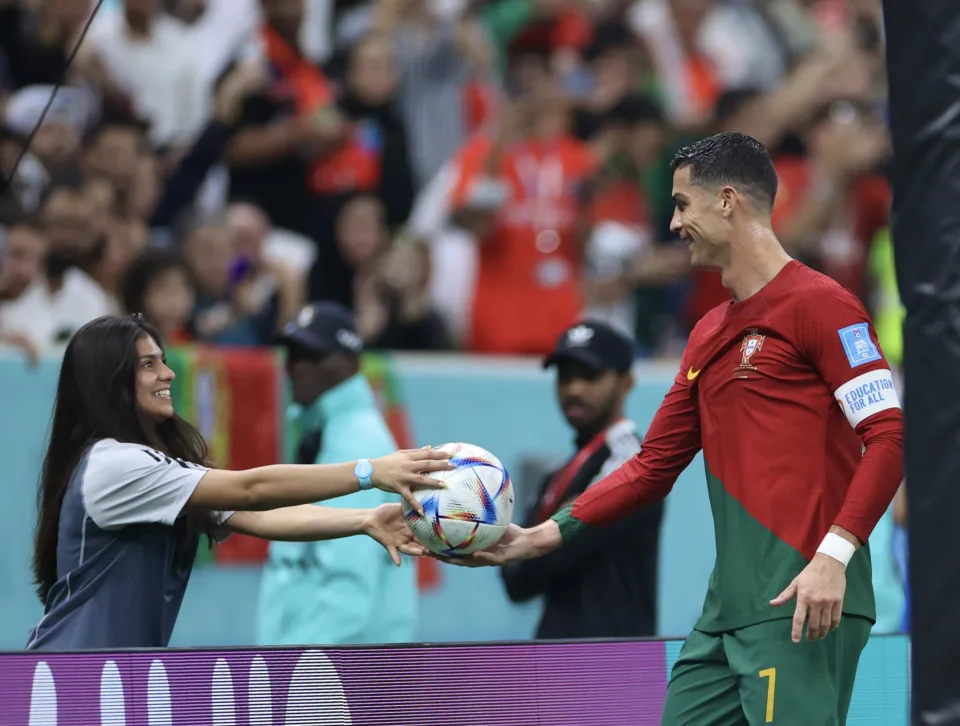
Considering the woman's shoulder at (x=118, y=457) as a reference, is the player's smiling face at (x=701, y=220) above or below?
above

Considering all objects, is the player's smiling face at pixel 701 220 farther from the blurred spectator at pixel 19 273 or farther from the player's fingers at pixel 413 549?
the blurred spectator at pixel 19 273

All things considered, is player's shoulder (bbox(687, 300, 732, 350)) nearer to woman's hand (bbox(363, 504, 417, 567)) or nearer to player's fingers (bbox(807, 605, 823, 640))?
player's fingers (bbox(807, 605, 823, 640))

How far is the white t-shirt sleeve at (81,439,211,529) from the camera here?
5.18 meters

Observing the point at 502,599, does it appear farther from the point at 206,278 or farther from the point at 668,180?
the point at 668,180

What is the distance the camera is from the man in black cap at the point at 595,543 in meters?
6.62

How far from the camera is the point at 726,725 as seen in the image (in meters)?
4.75

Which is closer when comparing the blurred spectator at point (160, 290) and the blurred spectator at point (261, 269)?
the blurred spectator at point (160, 290)

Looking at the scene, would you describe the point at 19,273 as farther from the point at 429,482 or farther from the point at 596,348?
the point at 429,482

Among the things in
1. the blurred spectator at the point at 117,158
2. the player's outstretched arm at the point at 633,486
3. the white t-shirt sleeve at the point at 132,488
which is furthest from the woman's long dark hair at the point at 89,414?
the blurred spectator at the point at 117,158

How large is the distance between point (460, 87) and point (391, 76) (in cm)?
71

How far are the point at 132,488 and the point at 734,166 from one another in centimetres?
219

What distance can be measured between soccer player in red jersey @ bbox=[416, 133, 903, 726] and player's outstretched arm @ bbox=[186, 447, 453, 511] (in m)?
0.98

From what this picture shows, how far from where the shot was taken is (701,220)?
16.2 ft

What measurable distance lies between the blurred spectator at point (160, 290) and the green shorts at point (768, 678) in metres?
5.88
